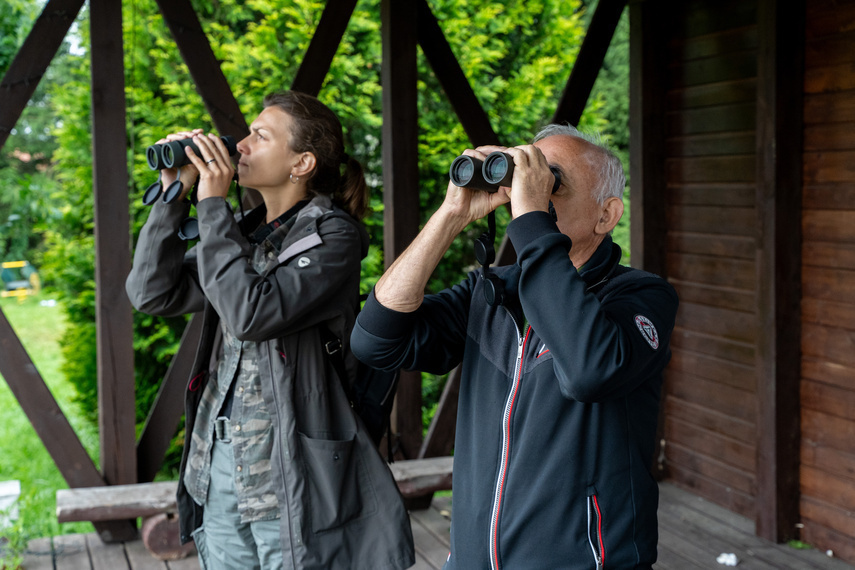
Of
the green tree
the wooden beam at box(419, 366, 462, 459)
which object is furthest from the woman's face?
the green tree

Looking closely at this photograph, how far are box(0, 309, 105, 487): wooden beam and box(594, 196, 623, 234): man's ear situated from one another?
2096 mm

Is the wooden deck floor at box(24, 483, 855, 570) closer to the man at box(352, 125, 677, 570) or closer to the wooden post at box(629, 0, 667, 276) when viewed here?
the wooden post at box(629, 0, 667, 276)

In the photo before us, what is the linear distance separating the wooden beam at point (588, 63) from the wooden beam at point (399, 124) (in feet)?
1.95

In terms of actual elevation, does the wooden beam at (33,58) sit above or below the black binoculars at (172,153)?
above

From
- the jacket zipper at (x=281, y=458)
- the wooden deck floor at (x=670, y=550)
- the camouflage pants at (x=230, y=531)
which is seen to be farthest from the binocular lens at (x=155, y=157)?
the wooden deck floor at (x=670, y=550)

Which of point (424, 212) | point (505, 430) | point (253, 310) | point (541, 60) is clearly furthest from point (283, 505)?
point (541, 60)

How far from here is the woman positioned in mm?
1768

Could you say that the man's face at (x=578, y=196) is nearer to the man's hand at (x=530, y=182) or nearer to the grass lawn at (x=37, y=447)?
the man's hand at (x=530, y=182)

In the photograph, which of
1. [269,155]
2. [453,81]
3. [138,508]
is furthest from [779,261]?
[138,508]

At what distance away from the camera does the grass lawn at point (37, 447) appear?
3555 millimetres

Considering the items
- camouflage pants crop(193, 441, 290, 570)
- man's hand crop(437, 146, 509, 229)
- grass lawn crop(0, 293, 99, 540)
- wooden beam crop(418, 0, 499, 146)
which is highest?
wooden beam crop(418, 0, 499, 146)

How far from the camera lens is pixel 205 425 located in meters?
1.90

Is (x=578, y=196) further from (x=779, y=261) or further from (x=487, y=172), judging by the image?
(x=779, y=261)

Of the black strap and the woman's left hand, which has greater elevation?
the woman's left hand
